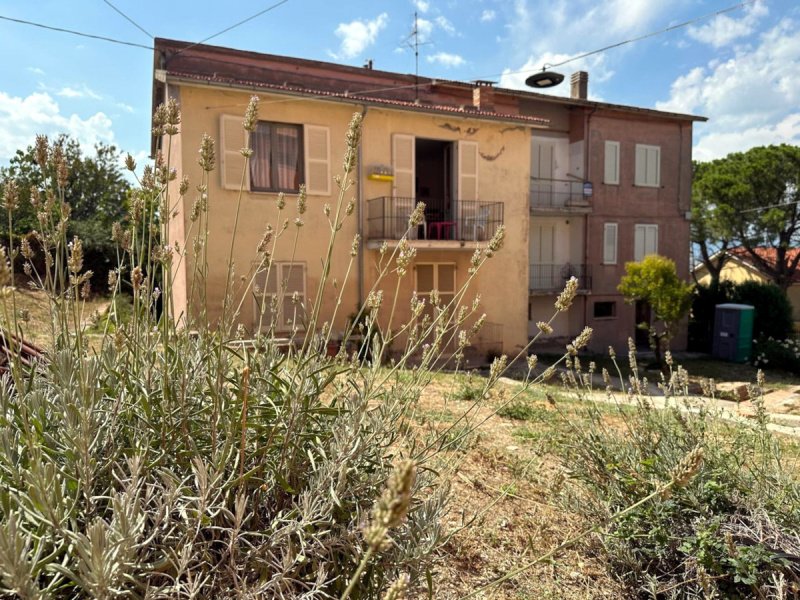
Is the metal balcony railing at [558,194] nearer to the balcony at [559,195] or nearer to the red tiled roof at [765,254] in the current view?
the balcony at [559,195]

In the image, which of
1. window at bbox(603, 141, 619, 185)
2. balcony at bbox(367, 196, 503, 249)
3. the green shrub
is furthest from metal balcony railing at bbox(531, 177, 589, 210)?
the green shrub

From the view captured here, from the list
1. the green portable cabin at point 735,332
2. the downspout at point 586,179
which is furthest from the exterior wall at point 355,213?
the green portable cabin at point 735,332

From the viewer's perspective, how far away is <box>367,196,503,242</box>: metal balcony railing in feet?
45.2

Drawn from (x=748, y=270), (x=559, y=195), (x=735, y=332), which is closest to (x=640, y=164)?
(x=559, y=195)

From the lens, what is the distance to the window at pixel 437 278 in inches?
595

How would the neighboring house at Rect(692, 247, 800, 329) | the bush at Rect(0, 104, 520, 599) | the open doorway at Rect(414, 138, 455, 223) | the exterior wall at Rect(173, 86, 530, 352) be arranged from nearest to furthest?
the bush at Rect(0, 104, 520, 599) → the exterior wall at Rect(173, 86, 530, 352) → the open doorway at Rect(414, 138, 455, 223) → the neighboring house at Rect(692, 247, 800, 329)

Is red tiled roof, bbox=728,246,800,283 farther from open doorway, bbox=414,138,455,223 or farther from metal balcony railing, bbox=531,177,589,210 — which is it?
open doorway, bbox=414,138,455,223

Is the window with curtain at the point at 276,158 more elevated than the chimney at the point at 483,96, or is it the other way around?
the chimney at the point at 483,96

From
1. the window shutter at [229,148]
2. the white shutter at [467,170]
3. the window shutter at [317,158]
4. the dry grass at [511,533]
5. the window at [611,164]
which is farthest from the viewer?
the window at [611,164]

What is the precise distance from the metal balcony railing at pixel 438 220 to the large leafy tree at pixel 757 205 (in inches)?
550

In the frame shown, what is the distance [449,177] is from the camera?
1541cm

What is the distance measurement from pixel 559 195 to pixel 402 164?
7.70 m

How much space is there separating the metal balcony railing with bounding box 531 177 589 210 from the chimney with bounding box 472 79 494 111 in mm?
3107

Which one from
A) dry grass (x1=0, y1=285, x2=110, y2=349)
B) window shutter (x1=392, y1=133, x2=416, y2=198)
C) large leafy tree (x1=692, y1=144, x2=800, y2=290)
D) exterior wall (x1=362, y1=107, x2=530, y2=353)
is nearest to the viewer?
→ dry grass (x1=0, y1=285, x2=110, y2=349)
